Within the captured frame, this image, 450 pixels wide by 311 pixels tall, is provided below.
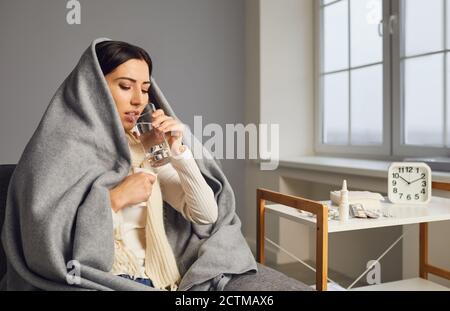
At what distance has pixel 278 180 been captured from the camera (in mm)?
→ 2770

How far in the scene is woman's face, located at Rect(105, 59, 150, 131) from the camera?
1112mm

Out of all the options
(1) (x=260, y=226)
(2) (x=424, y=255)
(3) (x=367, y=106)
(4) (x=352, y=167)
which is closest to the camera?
(1) (x=260, y=226)

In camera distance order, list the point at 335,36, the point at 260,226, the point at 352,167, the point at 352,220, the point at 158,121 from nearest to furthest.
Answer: the point at 158,121 < the point at 352,220 < the point at 260,226 < the point at 352,167 < the point at 335,36

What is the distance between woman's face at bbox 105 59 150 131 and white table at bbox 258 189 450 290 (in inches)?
21.0

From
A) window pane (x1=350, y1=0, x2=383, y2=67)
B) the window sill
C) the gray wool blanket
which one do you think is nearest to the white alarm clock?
the window sill

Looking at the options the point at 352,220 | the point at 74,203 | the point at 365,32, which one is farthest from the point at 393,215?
the point at 365,32

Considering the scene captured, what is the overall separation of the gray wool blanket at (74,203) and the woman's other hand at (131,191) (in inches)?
0.7

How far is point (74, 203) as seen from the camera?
0.98m

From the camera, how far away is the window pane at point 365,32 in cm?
247

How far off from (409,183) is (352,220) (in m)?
0.35

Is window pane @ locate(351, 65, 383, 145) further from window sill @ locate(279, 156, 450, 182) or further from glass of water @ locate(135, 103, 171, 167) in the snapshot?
glass of water @ locate(135, 103, 171, 167)

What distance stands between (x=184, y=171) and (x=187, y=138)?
148mm

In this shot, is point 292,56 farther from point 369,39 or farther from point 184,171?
point 184,171

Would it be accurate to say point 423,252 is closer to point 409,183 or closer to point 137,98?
point 409,183
